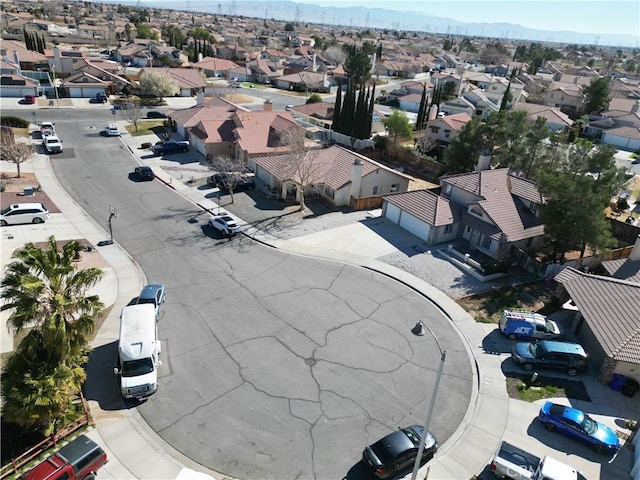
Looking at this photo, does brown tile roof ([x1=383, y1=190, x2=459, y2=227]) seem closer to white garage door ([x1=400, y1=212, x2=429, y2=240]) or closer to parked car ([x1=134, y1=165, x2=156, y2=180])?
white garage door ([x1=400, y1=212, x2=429, y2=240])

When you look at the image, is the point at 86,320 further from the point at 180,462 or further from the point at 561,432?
the point at 561,432

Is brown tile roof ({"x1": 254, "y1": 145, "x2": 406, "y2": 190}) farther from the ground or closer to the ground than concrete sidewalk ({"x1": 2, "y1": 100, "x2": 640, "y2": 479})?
farther from the ground

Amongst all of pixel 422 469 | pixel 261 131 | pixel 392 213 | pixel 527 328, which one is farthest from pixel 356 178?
pixel 422 469

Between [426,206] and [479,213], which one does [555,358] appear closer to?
[479,213]

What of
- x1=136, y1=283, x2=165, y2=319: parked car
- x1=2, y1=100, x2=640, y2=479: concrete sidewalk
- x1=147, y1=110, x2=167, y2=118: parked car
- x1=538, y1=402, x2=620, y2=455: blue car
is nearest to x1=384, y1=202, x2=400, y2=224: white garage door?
x1=2, y1=100, x2=640, y2=479: concrete sidewalk

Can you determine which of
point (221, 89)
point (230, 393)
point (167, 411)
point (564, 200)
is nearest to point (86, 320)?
point (167, 411)

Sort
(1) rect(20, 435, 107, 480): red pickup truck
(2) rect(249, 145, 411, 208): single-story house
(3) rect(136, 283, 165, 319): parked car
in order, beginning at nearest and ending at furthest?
(1) rect(20, 435, 107, 480): red pickup truck → (3) rect(136, 283, 165, 319): parked car → (2) rect(249, 145, 411, 208): single-story house

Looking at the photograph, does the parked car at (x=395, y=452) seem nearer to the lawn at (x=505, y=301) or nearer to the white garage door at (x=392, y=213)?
the lawn at (x=505, y=301)

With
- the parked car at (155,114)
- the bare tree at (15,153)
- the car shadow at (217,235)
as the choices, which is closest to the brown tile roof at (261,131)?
the car shadow at (217,235)
